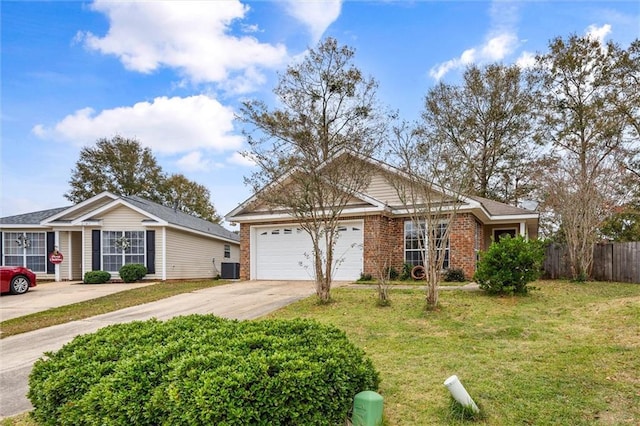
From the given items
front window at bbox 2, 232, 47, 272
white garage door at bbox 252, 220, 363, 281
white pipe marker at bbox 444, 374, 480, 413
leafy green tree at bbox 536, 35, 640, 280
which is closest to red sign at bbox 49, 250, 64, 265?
front window at bbox 2, 232, 47, 272

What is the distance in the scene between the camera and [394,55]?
1272 centimetres

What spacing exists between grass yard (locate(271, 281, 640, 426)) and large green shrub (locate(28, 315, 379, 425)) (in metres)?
0.82

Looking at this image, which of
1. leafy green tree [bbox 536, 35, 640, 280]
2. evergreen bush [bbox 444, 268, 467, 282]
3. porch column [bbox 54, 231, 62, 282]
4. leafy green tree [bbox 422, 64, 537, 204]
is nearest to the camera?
evergreen bush [bbox 444, 268, 467, 282]

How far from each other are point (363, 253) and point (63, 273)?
13857 millimetres

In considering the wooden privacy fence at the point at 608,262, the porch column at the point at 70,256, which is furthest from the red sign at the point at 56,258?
the wooden privacy fence at the point at 608,262

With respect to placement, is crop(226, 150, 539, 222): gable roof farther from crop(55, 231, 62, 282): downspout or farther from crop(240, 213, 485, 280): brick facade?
crop(55, 231, 62, 282): downspout

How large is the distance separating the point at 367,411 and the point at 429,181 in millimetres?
6619

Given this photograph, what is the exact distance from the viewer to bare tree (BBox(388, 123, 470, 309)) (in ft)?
27.6

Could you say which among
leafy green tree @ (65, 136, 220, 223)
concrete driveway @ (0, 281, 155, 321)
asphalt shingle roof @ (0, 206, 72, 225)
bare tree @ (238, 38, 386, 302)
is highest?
leafy green tree @ (65, 136, 220, 223)

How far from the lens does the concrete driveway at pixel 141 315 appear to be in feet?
16.2

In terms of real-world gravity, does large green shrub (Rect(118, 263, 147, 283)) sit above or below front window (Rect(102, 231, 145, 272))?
below

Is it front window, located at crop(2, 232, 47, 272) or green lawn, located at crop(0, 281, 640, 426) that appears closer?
green lawn, located at crop(0, 281, 640, 426)

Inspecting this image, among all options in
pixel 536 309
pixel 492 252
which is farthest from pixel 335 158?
pixel 536 309

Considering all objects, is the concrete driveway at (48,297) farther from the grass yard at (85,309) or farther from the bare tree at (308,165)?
the bare tree at (308,165)
